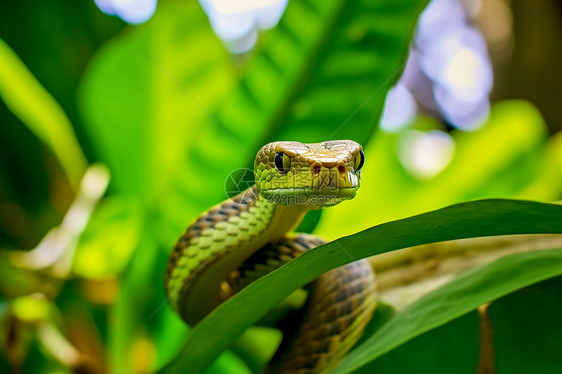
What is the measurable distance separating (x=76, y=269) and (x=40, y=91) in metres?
0.32

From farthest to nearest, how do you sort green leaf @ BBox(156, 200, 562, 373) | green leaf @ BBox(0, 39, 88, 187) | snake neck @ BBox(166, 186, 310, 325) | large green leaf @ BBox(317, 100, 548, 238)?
large green leaf @ BBox(317, 100, 548, 238) → green leaf @ BBox(0, 39, 88, 187) → snake neck @ BBox(166, 186, 310, 325) → green leaf @ BBox(156, 200, 562, 373)

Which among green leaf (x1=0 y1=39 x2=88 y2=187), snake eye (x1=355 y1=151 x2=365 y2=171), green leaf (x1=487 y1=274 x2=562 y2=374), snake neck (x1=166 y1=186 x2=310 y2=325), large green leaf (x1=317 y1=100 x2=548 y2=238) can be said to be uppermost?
green leaf (x1=0 y1=39 x2=88 y2=187)

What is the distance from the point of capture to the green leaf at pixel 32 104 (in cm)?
84

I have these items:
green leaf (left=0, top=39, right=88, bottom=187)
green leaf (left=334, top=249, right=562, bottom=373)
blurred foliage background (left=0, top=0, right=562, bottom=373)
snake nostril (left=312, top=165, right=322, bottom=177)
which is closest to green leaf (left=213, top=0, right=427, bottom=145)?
blurred foliage background (left=0, top=0, right=562, bottom=373)

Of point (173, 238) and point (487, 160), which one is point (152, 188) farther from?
point (487, 160)

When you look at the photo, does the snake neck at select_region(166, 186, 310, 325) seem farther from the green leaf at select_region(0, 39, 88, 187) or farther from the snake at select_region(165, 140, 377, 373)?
the green leaf at select_region(0, 39, 88, 187)

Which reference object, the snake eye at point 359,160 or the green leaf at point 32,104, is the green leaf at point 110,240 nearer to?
the green leaf at point 32,104

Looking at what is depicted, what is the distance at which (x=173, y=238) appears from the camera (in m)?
0.77

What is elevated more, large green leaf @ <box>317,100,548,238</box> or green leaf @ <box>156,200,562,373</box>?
green leaf @ <box>156,200,562,373</box>

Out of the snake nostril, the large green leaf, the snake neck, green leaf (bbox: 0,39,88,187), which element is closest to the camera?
the snake nostril

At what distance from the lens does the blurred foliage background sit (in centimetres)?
71

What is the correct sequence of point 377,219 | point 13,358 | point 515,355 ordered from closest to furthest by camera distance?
point 515,355
point 13,358
point 377,219

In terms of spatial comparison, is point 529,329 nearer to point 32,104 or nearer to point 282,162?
point 282,162

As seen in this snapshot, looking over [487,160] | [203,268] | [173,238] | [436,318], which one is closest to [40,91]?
[173,238]
